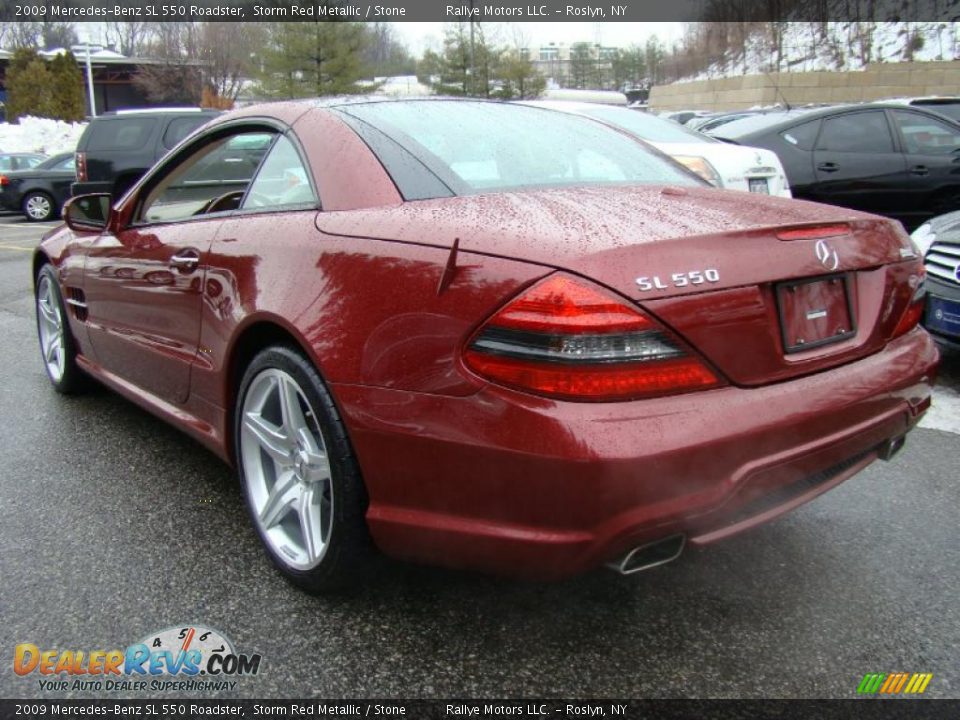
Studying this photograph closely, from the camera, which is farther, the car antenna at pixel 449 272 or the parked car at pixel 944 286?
the parked car at pixel 944 286

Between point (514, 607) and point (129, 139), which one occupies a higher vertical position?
point (129, 139)

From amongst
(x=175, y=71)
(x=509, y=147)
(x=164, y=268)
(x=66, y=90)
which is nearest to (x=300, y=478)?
(x=164, y=268)

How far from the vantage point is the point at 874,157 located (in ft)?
24.3

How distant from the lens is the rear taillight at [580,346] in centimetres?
168

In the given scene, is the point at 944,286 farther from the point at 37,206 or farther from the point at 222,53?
the point at 222,53

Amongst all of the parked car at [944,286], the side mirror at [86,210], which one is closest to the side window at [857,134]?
the parked car at [944,286]

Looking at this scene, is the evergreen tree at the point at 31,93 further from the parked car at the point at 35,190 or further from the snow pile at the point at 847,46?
the snow pile at the point at 847,46

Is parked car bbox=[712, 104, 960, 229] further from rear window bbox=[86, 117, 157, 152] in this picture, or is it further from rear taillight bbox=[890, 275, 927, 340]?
rear window bbox=[86, 117, 157, 152]

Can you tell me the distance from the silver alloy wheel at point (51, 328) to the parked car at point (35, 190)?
13719 mm

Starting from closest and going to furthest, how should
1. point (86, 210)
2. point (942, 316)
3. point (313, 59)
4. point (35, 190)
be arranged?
point (86, 210) → point (942, 316) → point (35, 190) → point (313, 59)

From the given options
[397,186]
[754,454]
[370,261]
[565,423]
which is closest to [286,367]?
[370,261]

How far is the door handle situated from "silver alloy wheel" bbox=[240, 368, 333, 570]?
1.84 ft

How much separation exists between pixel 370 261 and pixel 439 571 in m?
1.00

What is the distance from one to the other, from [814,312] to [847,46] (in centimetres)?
3865
